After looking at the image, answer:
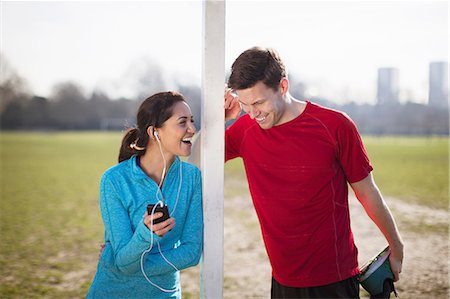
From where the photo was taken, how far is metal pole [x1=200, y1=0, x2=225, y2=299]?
6.51 feet

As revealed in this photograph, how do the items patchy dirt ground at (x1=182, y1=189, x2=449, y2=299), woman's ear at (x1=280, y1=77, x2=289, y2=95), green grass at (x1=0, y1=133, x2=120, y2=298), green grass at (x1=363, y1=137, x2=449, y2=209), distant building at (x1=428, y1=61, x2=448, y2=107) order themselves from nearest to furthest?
1. woman's ear at (x1=280, y1=77, x2=289, y2=95)
2. patchy dirt ground at (x1=182, y1=189, x2=449, y2=299)
3. green grass at (x1=0, y1=133, x2=120, y2=298)
4. green grass at (x1=363, y1=137, x2=449, y2=209)
5. distant building at (x1=428, y1=61, x2=448, y2=107)

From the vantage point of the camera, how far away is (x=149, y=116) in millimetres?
2322

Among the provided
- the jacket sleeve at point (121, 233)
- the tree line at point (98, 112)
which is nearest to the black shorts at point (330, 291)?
the jacket sleeve at point (121, 233)

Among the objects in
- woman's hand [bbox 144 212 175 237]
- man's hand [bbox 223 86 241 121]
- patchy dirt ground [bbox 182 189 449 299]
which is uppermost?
man's hand [bbox 223 86 241 121]

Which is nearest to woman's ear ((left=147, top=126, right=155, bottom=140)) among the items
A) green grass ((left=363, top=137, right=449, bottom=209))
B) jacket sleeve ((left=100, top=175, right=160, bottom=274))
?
jacket sleeve ((left=100, top=175, right=160, bottom=274))

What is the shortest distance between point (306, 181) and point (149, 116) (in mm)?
763

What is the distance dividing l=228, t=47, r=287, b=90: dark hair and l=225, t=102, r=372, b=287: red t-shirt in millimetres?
213

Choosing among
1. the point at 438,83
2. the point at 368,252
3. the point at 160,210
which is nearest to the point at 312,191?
the point at 160,210

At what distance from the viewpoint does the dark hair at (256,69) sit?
2232 mm

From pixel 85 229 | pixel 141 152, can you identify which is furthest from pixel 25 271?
pixel 141 152

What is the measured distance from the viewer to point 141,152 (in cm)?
238

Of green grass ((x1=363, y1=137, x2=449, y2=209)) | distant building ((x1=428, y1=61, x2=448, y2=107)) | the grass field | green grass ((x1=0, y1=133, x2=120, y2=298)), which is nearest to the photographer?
green grass ((x1=0, y1=133, x2=120, y2=298))

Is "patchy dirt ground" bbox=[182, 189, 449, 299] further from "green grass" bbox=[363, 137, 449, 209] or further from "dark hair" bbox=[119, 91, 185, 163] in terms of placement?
"dark hair" bbox=[119, 91, 185, 163]

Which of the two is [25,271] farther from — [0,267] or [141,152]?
[141,152]
